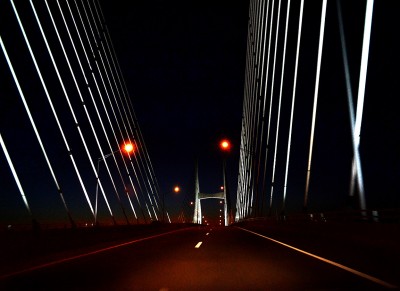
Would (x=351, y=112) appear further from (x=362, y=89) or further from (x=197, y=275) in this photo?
(x=197, y=275)

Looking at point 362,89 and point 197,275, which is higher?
point 362,89

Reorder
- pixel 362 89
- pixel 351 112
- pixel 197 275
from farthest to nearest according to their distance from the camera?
pixel 351 112, pixel 362 89, pixel 197 275

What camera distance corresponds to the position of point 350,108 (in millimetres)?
11484

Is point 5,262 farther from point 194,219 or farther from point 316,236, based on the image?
point 194,219

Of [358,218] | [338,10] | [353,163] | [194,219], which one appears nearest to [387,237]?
[358,218]

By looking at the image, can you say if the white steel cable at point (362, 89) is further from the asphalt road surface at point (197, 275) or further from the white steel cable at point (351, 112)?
the asphalt road surface at point (197, 275)

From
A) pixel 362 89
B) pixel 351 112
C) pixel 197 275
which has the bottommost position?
pixel 197 275

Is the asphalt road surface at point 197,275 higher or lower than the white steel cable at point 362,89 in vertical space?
lower

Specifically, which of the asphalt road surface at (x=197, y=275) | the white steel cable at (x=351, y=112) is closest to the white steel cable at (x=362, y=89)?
the white steel cable at (x=351, y=112)

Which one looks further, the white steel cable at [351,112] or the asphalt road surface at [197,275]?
the white steel cable at [351,112]

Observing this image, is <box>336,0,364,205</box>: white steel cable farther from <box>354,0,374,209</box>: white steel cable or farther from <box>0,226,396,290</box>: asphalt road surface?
<box>0,226,396,290</box>: asphalt road surface

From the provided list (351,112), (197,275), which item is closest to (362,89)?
(351,112)

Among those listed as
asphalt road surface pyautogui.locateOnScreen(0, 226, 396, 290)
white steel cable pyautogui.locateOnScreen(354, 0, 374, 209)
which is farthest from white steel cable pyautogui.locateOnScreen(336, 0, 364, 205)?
asphalt road surface pyautogui.locateOnScreen(0, 226, 396, 290)

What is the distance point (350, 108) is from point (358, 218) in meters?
3.07
